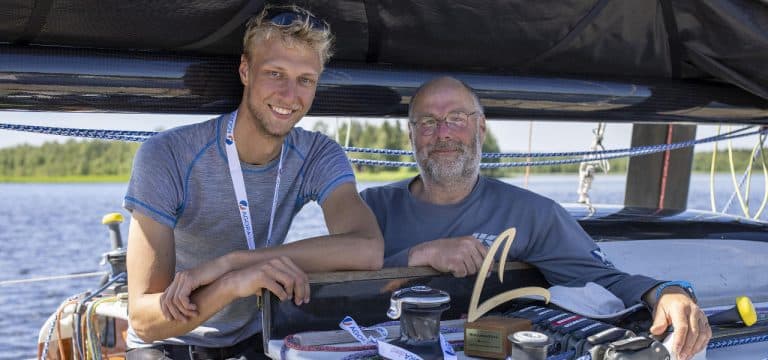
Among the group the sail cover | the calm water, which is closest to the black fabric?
the sail cover

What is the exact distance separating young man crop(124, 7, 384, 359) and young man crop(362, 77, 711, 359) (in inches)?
10.5

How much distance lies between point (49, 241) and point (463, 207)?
66.7ft

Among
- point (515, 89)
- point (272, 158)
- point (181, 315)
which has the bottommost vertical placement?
point (181, 315)

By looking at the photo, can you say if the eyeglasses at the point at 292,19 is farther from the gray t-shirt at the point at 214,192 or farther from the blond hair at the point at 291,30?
the gray t-shirt at the point at 214,192

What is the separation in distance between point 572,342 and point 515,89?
90 centimetres

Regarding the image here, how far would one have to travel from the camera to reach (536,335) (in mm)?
1495

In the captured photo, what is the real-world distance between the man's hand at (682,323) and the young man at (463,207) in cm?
21

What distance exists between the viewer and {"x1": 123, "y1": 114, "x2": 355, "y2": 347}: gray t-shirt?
6.84 ft

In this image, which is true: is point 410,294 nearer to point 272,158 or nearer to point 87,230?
point 272,158

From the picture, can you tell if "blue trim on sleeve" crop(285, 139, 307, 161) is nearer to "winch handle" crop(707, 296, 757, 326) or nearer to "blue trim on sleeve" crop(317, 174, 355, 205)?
"blue trim on sleeve" crop(317, 174, 355, 205)

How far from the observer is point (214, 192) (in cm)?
214

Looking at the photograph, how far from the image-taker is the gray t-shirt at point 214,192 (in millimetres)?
2086

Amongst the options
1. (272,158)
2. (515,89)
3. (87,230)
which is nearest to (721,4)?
(515,89)

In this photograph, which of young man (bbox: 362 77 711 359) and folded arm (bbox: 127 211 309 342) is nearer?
folded arm (bbox: 127 211 309 342)
